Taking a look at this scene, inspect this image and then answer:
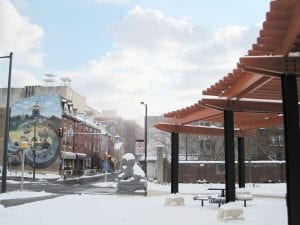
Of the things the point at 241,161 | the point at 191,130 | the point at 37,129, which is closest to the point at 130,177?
the point at 241,161

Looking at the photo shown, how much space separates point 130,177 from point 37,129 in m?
37.5

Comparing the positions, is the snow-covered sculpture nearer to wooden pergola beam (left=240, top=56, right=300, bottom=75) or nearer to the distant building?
wooden pergola beam (left=240, top=56, right=300, bottom=75)

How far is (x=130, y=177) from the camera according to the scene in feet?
103

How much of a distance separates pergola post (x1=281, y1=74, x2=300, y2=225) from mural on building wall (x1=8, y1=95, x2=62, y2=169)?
56483mm

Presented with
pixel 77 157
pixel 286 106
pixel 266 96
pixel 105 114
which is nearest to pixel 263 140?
pixel 77 157

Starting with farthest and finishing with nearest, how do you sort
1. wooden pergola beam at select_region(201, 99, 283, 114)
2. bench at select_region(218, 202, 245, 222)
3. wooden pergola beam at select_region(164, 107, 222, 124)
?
wooden pergola beam at select_region(164, 107, 222, 124), wooden pergola beam at select_region(201, 99, 283, 114), bench at select_region(218, 202, 245, 222)

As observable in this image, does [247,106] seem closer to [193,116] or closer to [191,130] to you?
[193,116]

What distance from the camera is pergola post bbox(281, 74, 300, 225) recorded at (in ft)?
26.8

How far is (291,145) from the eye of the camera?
833cm

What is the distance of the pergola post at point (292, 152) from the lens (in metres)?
8.18

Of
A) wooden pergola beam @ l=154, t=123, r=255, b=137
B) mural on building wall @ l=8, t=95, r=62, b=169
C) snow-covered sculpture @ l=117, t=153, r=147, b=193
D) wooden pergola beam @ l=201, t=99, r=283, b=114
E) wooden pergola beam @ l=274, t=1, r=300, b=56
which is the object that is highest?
mural on building wall @ l=8, t=95, r=62, b=169

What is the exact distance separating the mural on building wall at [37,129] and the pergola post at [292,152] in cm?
5648

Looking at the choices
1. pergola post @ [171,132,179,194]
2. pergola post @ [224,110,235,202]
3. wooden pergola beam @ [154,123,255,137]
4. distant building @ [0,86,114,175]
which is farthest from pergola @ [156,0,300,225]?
distant building @ [0,86,114,175]

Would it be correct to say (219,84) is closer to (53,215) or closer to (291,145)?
(291,145)
